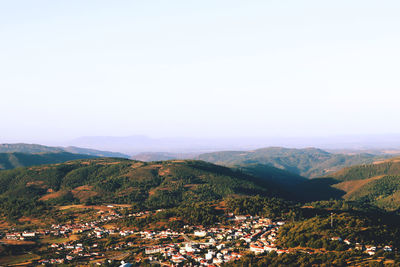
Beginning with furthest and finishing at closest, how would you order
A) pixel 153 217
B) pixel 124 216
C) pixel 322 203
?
pixel 322 203
pixel 124 216
pixel 153 217

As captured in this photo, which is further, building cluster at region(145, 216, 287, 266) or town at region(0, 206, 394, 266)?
town at region(0, 206, 394, 266)

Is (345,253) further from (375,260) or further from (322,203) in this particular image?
(322,203)

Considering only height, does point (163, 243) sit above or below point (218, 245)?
below

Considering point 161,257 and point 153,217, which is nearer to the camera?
point 161,257

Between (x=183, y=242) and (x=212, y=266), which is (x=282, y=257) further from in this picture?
(x=183, y=242)

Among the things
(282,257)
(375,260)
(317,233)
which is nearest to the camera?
(375,260)

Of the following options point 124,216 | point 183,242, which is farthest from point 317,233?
point 124,216

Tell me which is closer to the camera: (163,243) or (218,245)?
(218,245)

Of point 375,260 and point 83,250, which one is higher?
point 375,260

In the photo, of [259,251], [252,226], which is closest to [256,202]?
[252,226]

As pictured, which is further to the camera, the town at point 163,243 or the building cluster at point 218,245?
the town at point 163,243
